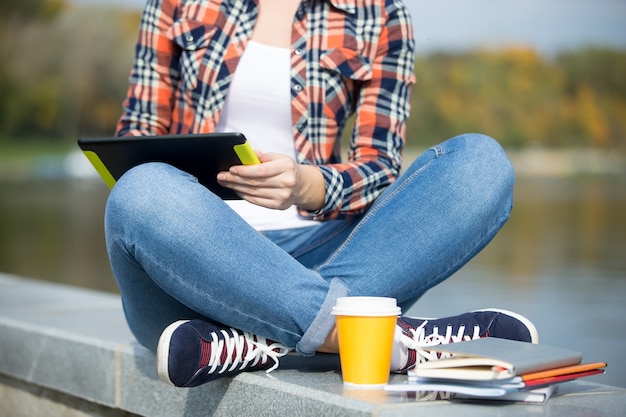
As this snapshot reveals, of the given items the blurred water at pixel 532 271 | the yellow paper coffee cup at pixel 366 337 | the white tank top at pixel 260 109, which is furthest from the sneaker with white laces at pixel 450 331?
the blurred water at pixel 532 271

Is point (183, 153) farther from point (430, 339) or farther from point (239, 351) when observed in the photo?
point (430, 339)

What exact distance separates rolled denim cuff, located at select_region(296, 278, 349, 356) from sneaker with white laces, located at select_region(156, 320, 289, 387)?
7 centimetres

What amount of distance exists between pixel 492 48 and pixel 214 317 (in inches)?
1522

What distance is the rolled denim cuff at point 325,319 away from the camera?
3.89 ft

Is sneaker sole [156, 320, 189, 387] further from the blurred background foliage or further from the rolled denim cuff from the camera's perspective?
the blurred background foliage

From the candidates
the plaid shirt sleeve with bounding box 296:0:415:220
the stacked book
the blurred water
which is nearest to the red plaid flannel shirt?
the plaid shirt sleeve with bounding box 296:0:415:220

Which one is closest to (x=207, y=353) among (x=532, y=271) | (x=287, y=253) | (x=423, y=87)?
(x=287, y=253)

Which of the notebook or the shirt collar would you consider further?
the shirt collar

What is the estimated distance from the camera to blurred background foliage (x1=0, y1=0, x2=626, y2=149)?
3325cm

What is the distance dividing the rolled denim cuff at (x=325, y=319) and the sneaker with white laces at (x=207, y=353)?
0.07 metres

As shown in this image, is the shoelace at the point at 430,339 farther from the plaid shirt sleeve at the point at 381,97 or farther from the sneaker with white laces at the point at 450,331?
the plaid shirt sleeve at the point at 381,97

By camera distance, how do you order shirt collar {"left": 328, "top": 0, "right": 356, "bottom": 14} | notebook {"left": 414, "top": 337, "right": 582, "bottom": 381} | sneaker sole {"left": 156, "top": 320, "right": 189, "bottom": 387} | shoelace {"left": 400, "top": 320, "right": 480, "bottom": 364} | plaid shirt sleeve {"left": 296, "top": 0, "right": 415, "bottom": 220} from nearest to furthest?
notebook {"left": 414, "top": 337, "right": 582, "bottom": 381}, sneaker sole {"left": 156, "top": 320, "right": 189, "bottom": 387}, shoelace {"left": 400, "top": 320, "right": 480, "bottom": 364}, plaid shirt sleeve {"left": 296, "top": 0, "right": 415, "bottom": 220}, shirt collar {"left": 328, "top": 0, "right": 356, "bottom": 14}

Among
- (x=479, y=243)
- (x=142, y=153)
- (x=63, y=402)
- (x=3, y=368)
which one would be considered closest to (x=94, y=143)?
(x=142, y=153)

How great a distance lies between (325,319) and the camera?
1191 mm
